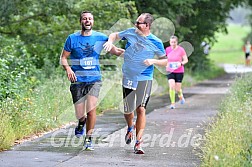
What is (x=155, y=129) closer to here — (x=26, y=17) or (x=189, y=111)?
(x=189, y=111)

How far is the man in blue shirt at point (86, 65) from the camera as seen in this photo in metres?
10.3

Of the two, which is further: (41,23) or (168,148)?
(41,23)

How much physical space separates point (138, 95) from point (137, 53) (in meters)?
0.62

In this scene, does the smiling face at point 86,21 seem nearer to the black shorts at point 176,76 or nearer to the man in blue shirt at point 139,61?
the man in blue shirt at point 139,61

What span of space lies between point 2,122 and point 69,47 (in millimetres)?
1519

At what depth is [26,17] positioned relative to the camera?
67.9 feet

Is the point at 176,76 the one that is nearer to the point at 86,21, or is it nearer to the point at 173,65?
the point at 173,65

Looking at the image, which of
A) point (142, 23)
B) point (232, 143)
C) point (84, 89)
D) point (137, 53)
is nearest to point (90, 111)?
point (84, 89)

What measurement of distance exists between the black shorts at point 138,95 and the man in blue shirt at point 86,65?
0.47 meters

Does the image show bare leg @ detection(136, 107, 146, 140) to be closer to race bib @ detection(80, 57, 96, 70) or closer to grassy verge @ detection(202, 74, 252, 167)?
race bib @ detection(80, 57, 96, 70)

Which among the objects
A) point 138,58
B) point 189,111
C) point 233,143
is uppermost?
point 138,58

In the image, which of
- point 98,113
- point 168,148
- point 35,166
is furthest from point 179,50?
point 35,166

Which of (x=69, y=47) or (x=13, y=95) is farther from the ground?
(x=69, y=47)

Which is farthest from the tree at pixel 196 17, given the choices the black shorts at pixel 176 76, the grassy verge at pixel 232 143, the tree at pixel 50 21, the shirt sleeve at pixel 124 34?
the grassy verge at pixel 232 143
